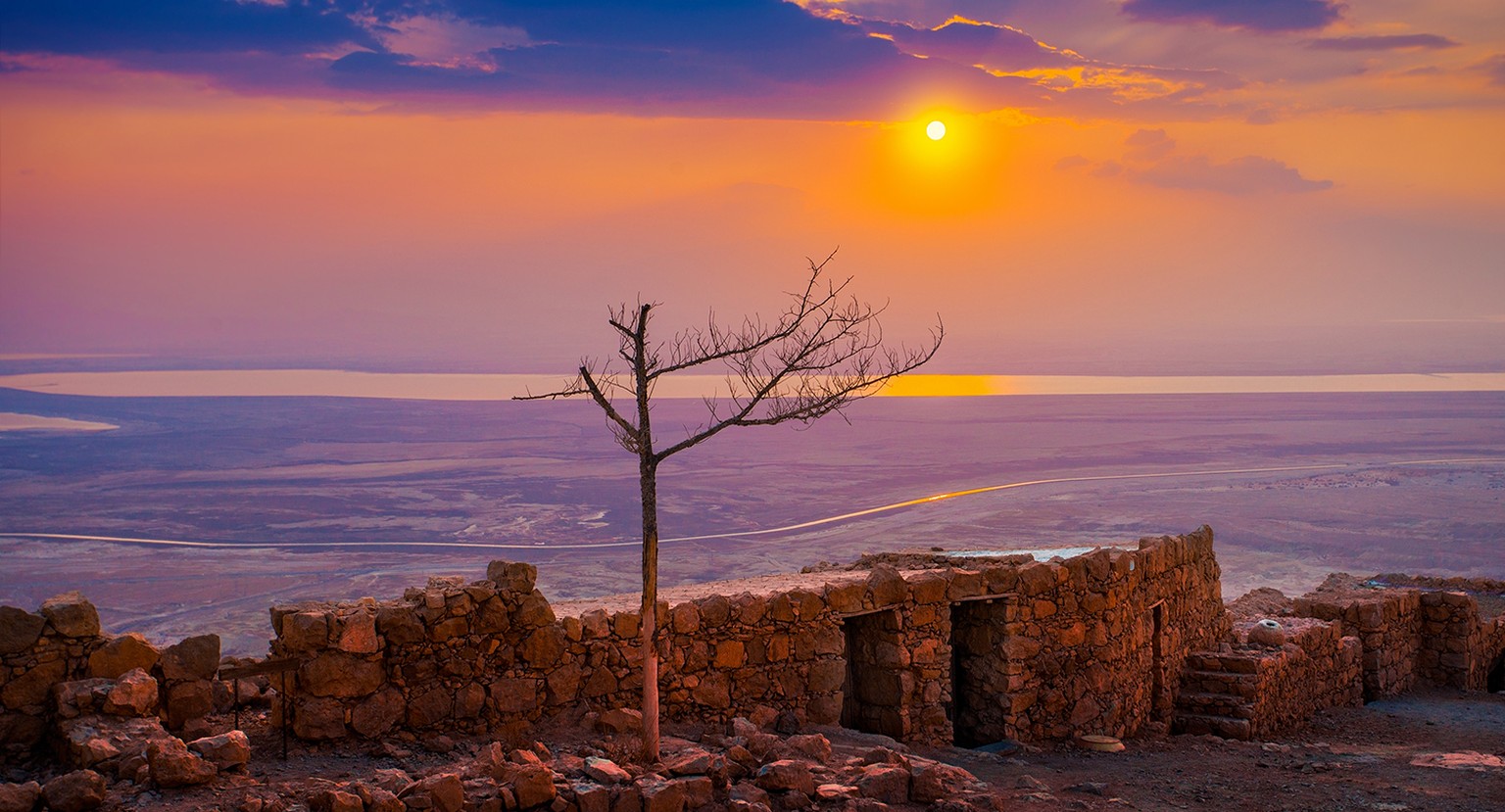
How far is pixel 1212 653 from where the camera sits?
15.8 meters

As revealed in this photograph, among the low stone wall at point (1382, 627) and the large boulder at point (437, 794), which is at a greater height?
the large boulder at point (437, 794)

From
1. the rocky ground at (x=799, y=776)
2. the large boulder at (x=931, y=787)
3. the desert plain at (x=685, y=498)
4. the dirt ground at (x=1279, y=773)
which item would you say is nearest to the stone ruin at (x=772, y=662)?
the rocky ground at (x=799, y=776)

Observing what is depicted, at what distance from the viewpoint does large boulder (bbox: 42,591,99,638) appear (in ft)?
29.3

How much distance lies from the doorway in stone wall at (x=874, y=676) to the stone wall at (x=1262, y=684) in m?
4.53

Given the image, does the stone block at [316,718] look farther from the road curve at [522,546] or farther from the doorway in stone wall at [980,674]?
the road curve at [522,546]

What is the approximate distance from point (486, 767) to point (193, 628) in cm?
2133

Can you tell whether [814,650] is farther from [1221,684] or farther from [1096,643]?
[1221,684]

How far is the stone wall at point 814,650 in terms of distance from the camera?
10.2 metres

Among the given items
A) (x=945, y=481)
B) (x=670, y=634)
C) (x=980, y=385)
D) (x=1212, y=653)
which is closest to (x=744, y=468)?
(x=945, y=481)

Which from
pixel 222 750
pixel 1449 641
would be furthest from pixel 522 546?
pixel 222 750

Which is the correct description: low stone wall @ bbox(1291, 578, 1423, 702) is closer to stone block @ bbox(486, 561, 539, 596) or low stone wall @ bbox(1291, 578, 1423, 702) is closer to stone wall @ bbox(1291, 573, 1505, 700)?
stone wall @ bbox(1291, 573, 1505, 700)

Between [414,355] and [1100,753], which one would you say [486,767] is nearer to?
[1100,753]

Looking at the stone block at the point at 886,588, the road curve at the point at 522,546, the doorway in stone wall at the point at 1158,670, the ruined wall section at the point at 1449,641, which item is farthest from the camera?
the road curve at the point at 522,546

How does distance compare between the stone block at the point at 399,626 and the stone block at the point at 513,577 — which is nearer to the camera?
the stone block at the point at 399,626
